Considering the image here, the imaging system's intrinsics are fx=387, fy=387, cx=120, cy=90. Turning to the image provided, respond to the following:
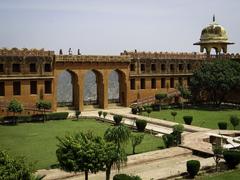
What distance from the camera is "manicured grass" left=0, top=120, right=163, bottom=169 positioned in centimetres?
2575

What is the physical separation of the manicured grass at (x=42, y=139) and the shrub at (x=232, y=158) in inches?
258

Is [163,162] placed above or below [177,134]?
below

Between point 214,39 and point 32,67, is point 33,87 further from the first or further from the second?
point 214,39

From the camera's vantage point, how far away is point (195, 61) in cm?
5603

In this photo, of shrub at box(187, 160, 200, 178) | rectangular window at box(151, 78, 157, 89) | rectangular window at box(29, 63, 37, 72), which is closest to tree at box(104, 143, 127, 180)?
shrub at box(187, 160, 200, 178)

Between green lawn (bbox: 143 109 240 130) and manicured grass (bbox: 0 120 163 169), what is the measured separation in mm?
7045

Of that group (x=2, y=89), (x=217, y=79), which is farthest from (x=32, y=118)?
(x=217, y=79)

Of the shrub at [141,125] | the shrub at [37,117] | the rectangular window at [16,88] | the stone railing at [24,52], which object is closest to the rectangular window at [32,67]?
the stone railing at [24,52]

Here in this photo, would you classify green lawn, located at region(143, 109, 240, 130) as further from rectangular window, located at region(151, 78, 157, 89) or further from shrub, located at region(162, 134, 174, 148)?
shrub, located at region(162, 134, 174, 148)

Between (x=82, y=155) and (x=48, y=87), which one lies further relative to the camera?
(x=48, y=87)

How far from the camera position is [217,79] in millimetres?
46375

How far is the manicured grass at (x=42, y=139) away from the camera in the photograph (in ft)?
84.5

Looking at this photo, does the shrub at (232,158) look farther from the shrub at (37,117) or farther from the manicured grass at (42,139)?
the shrub at (37,117)

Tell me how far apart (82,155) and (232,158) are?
9.52m
